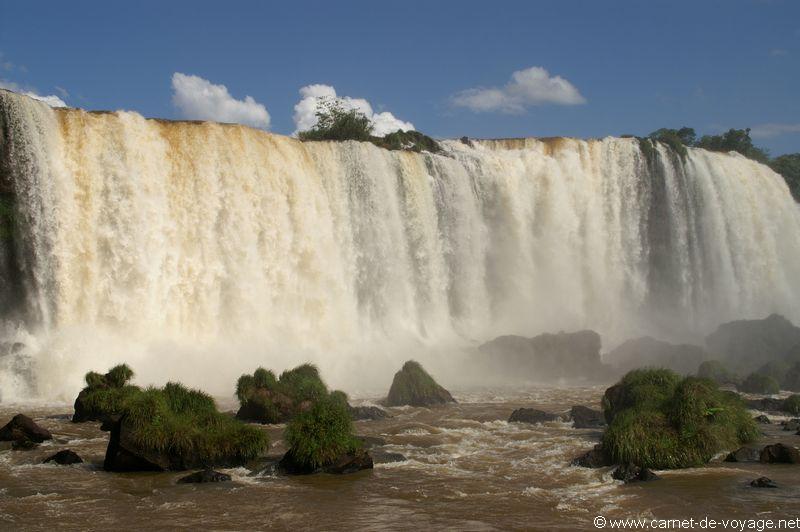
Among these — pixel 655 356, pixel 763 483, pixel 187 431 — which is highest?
pixel 655 356

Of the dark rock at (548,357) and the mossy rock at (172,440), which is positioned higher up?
the dark rock at (548,357)

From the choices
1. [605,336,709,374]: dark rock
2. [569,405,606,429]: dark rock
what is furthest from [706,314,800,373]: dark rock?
[569,405,606,429]: dark rock

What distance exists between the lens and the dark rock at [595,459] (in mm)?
11711

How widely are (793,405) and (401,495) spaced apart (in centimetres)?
1143

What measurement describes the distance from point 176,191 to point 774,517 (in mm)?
19338

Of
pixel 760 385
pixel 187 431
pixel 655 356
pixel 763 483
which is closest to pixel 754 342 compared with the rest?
pixel 655 356

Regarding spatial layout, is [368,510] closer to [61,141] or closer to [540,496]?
[540,496]

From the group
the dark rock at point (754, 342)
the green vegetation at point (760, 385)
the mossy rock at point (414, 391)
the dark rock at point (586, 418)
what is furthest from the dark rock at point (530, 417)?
the dark rock at point (754, 342)

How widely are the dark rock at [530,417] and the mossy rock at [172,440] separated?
20.5ft

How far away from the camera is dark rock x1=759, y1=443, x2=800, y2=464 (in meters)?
11.5

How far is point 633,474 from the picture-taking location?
35.4ft

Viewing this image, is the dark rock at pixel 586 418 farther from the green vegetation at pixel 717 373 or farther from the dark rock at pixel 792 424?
the green vegetation at pixel 717 373

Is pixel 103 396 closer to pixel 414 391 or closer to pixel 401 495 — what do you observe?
pixel 414 391

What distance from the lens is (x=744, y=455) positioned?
11.8 metres
